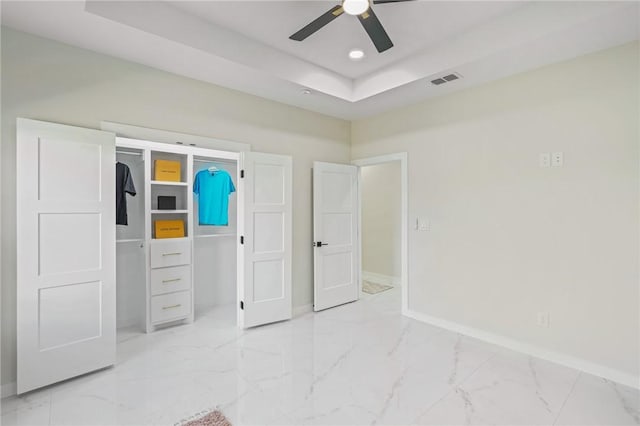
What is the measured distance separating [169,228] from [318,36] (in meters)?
2.69

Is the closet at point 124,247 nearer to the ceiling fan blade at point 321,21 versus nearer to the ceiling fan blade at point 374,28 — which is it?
the ceiling fan blade at point 321,21

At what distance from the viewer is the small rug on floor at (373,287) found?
5324 millimetres

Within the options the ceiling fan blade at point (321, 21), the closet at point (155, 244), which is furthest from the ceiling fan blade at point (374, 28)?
the closet at point (155, 244)

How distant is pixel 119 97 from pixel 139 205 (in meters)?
1.39

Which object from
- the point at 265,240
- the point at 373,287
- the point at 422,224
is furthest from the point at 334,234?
the point at 373,287

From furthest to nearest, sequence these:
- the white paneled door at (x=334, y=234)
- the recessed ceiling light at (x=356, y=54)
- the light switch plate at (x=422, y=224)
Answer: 1. the white paneled door at (x=334, y=234)
2. the light switch plate at (x=422, y=224)
3. the recessed ceiling light at (x=356, y=54)

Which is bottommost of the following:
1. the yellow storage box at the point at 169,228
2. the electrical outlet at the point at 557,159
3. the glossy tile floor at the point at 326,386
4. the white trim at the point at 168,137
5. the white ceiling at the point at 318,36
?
the glossy tile floor at the point at 326,386

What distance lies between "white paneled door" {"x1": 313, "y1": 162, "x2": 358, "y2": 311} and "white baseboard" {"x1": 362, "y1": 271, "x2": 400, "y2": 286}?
4.39 ft

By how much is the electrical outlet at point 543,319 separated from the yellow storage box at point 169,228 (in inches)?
155

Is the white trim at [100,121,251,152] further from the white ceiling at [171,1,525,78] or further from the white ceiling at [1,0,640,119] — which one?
the white ceiling at [171,1,525,78]

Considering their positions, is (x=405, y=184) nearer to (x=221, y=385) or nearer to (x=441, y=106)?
(x=441, y=106)

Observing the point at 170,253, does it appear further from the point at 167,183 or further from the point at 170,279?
the point at 167,183

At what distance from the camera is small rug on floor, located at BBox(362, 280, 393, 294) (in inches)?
210

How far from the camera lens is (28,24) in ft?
7.59
